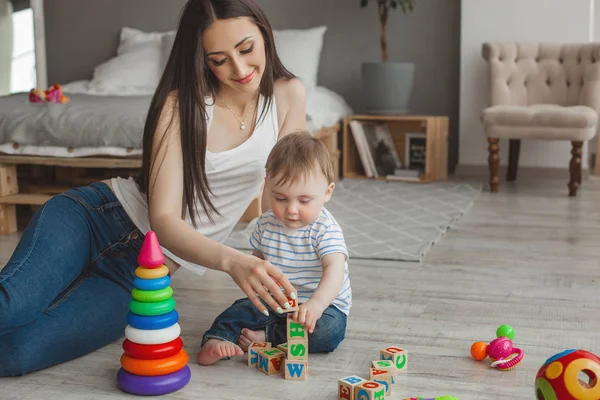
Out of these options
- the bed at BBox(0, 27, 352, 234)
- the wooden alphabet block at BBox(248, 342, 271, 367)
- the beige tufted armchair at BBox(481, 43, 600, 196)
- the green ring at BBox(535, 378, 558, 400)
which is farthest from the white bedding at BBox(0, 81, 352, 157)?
the green ring at BBox(535, 378, 558, 400)

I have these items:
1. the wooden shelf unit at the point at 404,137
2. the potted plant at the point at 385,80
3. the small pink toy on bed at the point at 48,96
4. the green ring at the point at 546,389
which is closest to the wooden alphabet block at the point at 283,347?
the green ring at the point at 546,389

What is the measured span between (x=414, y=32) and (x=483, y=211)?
5.45 ft

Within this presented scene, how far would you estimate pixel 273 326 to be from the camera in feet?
5.70

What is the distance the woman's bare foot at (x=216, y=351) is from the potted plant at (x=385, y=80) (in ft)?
9.98

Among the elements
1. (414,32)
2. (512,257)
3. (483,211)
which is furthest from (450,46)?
(512,257)

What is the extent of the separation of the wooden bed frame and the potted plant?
5.03 ft

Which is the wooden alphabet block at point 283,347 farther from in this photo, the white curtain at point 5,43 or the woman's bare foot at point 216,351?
the white curtain at point 5,43

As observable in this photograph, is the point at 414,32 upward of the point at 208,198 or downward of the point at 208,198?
upward

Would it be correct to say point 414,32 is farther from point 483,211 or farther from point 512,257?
point 512,257

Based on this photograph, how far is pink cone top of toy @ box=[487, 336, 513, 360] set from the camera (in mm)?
1622

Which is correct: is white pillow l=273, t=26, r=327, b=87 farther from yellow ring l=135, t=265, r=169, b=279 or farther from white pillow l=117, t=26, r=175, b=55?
yellow ring l=135, t=265, r=169, b=279

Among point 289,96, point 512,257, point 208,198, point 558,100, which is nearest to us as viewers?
point 208,198

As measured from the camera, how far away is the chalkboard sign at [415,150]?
4582 mm

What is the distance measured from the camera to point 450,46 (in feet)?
15.5
